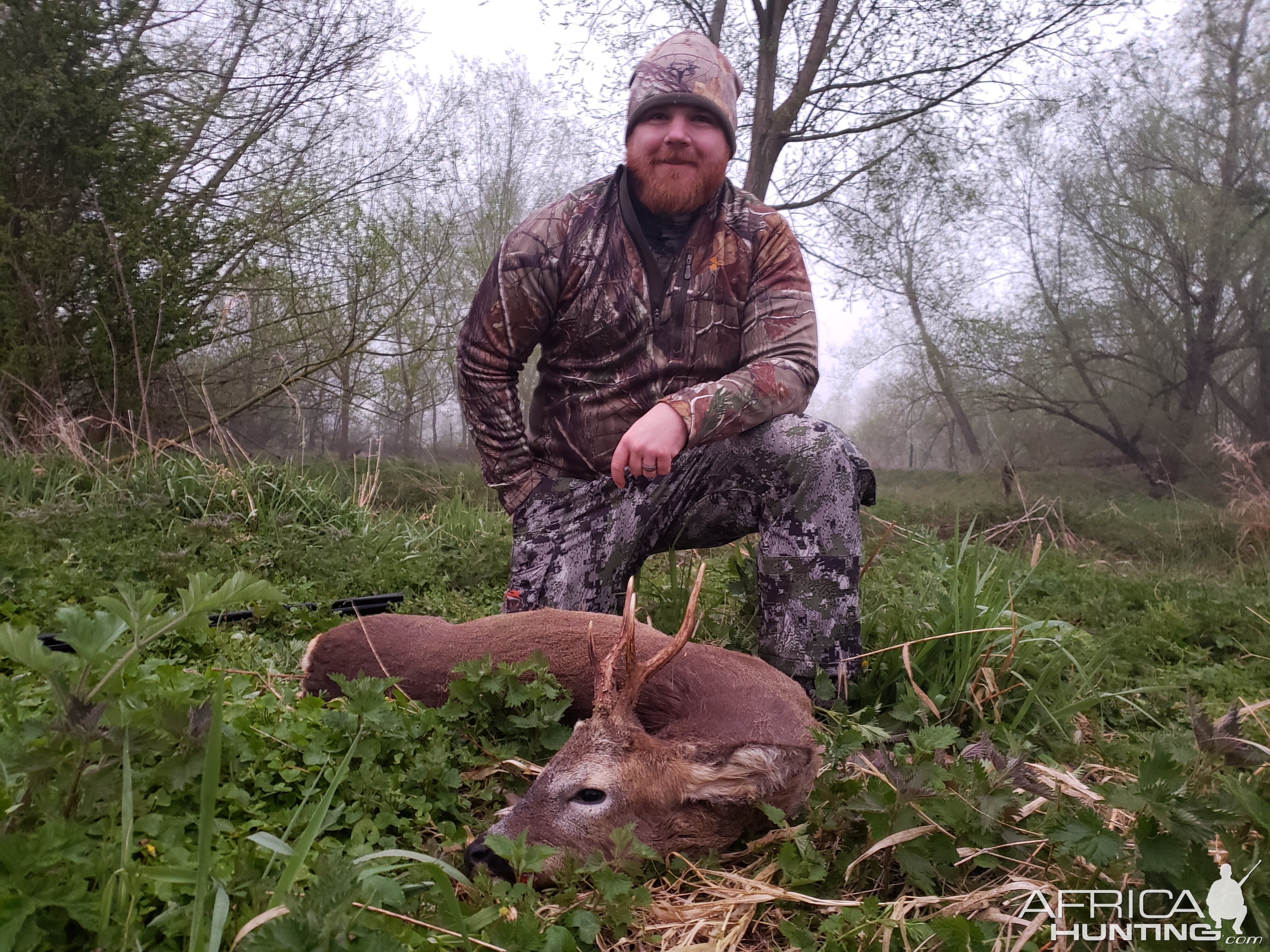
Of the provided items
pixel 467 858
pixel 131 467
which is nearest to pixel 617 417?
pixel 467 858

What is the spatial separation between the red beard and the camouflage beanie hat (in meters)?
0.16

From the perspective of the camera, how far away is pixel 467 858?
57.6 inches

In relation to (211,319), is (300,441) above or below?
below

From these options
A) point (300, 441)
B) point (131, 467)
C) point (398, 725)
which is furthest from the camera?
point (300, 441)

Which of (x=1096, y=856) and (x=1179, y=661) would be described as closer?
(x=1096, y=856)

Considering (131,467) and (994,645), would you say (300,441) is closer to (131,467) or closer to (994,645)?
(131,467)

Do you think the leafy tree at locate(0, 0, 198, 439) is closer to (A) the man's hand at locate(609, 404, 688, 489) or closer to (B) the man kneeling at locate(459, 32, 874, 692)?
(B) the man kneeling at locate(459, 32, 874, 692)

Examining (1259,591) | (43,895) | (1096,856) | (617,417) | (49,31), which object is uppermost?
(49,31)

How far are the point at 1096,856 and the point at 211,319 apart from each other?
367 inches

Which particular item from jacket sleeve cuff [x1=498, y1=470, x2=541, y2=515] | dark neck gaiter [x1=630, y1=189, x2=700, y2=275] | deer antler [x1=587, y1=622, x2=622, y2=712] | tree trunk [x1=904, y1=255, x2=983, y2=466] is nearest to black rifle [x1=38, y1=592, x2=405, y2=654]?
jacket sleeve cuff [x1=498, y1=470, x2=541, y2=515]

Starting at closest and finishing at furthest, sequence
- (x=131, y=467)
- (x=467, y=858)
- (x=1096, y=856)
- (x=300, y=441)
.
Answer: (x=1096, y=856)
(x=467, y=858)
(x=131, y=467)
(x=300, y=441)

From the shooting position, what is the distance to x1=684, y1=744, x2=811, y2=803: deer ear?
65.4 inches

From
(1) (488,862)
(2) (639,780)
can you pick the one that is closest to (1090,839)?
(2) (639,780)

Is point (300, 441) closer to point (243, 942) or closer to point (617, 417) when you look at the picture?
point (617, 417)
